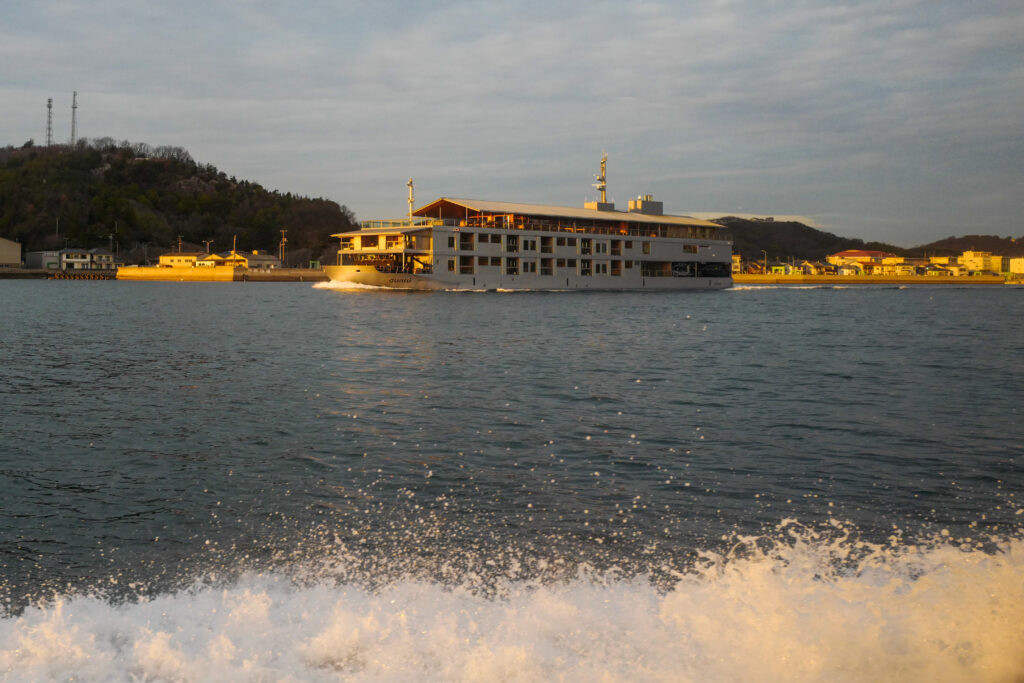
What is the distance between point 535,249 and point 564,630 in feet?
302

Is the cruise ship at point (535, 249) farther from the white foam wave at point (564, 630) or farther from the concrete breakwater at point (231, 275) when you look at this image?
the white foam wave at point (564, 630)

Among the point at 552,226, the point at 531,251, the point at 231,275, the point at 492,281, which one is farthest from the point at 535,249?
the point at 231,275

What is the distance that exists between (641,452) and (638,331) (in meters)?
26.3

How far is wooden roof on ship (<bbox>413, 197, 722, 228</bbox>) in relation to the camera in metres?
95.9

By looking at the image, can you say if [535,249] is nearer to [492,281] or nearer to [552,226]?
[552,226]

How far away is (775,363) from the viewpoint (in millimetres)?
25297

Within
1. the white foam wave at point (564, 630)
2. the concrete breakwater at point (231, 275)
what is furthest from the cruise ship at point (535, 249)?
the white foam wave at point (564, 630)

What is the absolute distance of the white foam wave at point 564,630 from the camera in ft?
17.8

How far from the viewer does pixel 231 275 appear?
162 m

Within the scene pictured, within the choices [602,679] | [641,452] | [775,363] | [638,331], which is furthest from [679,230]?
[602,679]

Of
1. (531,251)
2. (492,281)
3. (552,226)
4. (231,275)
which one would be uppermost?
(552,226)

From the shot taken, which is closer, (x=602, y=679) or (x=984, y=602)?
(x=602, y=679)

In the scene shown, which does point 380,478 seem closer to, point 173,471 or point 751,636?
point 173,471

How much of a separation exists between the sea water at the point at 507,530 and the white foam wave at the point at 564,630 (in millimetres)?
26
